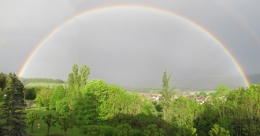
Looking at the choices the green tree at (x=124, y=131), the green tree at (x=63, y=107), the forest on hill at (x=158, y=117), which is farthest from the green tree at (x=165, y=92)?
the green tree at (x=63, y=107)

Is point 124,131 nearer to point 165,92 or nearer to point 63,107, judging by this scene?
point 165,92

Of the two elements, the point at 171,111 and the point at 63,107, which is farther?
the point at 63,107

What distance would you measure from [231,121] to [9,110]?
100 feet

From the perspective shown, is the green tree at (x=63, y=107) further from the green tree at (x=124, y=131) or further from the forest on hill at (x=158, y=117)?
the green tree at (x=124, y=131)

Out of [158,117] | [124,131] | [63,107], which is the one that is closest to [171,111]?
[158,117]

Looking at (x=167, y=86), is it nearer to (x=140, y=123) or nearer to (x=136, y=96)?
(x=136, y=96)

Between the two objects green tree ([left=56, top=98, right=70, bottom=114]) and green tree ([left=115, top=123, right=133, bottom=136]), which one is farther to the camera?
green tree ([left=56, top=98, right=70, bottom=114])

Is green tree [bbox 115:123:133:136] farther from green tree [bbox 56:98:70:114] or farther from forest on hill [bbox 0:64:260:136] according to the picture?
green tree [bbox 56:98:70:114]

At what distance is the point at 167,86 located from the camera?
149 feet

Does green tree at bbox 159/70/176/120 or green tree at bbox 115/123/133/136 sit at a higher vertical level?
green tree at bbox 159/70/176/120

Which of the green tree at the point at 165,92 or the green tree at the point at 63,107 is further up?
the green tree at the point at 165,92

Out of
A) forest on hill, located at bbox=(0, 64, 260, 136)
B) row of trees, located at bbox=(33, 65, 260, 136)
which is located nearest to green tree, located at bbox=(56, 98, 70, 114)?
forest on hill, located at bbox=(0, 64, 260, 136)

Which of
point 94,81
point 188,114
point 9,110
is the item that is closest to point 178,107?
point 188,114

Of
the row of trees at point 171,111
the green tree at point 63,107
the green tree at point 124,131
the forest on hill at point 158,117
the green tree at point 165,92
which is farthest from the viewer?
the green tree at point 63,107
